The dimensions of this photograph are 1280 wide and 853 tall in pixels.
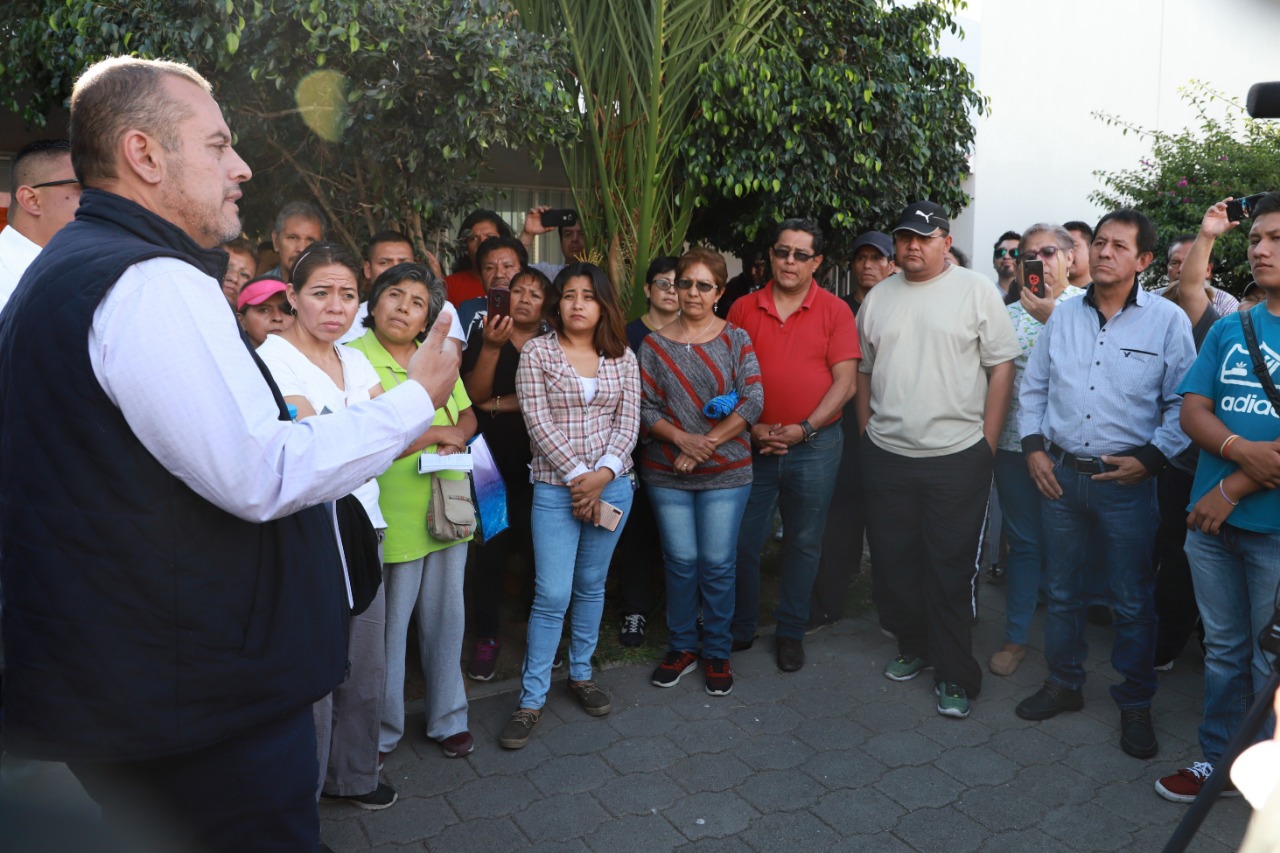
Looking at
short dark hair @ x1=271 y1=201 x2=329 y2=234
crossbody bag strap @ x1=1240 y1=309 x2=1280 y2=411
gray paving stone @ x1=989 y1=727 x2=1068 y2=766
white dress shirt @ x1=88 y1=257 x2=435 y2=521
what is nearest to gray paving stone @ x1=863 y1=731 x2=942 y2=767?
gray paving stone @ x1=989 y1=727 x2=1068 y2=766

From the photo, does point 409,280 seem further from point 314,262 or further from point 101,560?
point 101,560

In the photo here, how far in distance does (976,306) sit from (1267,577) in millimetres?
1654

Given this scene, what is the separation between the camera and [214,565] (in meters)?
1.74

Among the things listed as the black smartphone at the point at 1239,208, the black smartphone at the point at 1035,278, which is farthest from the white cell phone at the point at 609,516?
the black smartphone at the point at 1239,208

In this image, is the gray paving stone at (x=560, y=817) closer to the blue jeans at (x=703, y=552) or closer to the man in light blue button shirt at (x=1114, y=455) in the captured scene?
the blue jeans at (x=703, y=552)

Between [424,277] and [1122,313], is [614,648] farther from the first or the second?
[1122,313]

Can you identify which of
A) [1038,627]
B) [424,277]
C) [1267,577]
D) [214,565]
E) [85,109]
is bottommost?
[1038,627]

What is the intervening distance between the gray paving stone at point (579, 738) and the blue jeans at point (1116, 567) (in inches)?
78.4

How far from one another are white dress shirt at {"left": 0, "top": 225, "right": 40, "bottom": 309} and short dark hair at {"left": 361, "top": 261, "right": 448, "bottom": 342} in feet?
3.53

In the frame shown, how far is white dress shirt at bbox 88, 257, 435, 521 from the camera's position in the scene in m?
1.60

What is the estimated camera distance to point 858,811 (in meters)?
3.41

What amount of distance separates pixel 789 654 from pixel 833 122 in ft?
11.2

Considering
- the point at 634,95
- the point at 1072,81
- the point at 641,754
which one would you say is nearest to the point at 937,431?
the point at 641,754

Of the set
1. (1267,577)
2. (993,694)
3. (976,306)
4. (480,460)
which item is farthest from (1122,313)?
(480,460)
